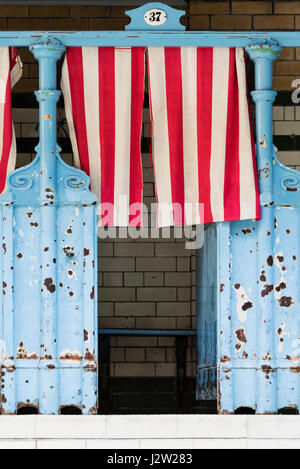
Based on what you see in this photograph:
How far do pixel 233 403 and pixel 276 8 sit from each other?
515 centimetres

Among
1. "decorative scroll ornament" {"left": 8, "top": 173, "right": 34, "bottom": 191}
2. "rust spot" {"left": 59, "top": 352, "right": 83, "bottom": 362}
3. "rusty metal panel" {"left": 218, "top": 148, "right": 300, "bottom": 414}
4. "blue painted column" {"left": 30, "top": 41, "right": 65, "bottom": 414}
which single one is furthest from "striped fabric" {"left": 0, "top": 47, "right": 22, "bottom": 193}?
"rusty metal panel" {"left": 218, "top": 148, "right": 300, "bottom": 414}

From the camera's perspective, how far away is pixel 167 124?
7.50 m

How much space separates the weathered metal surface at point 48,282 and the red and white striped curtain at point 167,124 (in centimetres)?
24

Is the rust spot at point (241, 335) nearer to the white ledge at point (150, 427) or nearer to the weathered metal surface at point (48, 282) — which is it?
the white ledge at point (150, 427)

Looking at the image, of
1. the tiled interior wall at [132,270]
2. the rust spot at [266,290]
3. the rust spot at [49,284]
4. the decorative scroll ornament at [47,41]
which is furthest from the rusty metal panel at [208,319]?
the decorative scroll ornament at [47,41]

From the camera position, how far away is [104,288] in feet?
34.2

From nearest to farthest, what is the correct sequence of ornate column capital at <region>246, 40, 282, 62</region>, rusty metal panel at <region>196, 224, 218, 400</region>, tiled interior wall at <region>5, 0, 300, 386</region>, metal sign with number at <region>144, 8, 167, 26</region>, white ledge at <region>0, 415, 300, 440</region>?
white ledge at <region>0, 415, 300, 440</region>, ornate column capital at <region>246, 40, 282, 62</region>, metal sign with number at <region>144, 8, 167, 26</region>, rusty metal panel at <region>196, 224, 218, 400</region>, tiled interior wall at <region>5, 0, 300, 386</region>

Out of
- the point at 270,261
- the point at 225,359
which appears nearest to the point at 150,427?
the point at 225,359

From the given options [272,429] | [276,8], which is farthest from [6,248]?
[276,8]

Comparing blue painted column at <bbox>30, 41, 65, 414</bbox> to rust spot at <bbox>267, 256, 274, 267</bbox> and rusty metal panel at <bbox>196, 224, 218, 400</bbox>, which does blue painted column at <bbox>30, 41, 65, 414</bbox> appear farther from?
rust spot at <bbox>267, 256, 274, 267</bbox>

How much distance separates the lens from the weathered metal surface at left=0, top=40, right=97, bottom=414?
728cm

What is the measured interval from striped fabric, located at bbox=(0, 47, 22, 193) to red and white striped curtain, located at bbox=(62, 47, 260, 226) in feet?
1.71

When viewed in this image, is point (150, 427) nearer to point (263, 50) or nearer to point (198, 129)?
point (198, 129)
